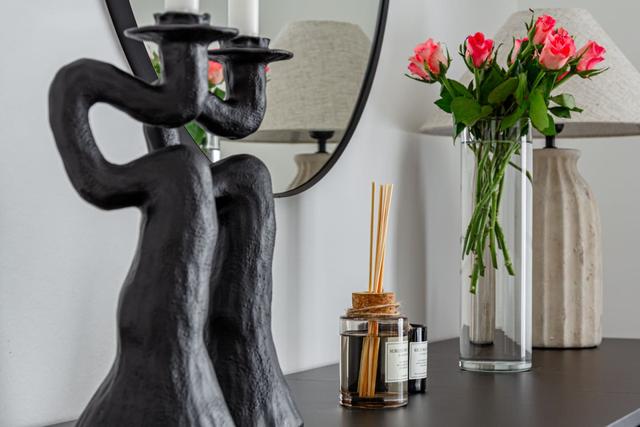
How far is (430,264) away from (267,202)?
3.33 ft

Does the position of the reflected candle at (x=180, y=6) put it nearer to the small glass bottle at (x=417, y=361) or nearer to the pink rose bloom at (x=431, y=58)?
the small glass bottle at (x=417, y=361)

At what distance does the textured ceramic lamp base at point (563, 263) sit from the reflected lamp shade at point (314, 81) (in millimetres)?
464

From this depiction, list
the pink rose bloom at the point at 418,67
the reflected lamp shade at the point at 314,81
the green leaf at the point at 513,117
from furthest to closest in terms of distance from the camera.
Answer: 1. the pink rose bloom at the point at 418,67
2. the green leaf at the point at 513,117
3. the reflected lamp shade at the point at 314,81

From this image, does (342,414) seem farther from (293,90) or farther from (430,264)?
(430,264)

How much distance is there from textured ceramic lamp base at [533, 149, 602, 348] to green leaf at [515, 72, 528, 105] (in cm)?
43

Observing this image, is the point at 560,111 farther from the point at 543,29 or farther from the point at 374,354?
the point at 374,354

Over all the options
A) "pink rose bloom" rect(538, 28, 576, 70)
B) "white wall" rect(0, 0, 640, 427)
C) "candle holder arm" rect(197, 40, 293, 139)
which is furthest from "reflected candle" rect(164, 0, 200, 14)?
"pink rose bloom" rect(538, 28, 576, 70)

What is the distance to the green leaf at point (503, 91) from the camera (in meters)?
1.37

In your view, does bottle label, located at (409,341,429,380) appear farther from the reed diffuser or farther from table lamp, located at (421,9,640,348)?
table lamp, located at (421,9,640,348)

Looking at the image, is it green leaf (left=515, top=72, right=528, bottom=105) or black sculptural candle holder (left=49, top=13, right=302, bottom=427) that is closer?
black sculptural candle holder (left=49, top=13, right=302, bottom=427)

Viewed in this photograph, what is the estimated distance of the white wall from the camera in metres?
0.89

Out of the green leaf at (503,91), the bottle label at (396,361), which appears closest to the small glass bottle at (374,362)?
the bottle label at (396,361)

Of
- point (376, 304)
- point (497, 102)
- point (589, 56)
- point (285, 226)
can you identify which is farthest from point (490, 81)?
point (376, 304)

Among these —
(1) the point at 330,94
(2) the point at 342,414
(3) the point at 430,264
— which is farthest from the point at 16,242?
(3) the point at 430,264
